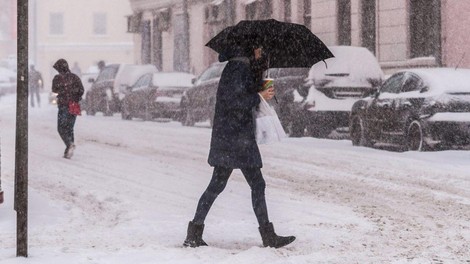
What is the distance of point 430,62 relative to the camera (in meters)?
24.0

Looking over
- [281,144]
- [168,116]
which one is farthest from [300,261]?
[168,116]

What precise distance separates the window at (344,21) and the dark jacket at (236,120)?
2091 cm

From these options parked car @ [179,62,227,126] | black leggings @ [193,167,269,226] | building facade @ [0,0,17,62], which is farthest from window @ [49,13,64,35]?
black leggings @ [193,167,269,226]

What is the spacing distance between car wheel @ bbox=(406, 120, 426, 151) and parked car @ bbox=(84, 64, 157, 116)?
15813 mm

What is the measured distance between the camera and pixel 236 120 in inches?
298

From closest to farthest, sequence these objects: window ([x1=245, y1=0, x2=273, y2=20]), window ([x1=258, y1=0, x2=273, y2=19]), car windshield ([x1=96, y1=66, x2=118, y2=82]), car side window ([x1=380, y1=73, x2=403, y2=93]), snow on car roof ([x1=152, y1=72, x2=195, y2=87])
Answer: car side window ([x1=380, y1=73, x2=403, y2=93]) < snow on car roof ([x1=152, y1=72, x2=195, y2=87]) < car windshield ([x1=96, y1=66, x2=118, y2=82]) < window ([x1=258, y1=0, x2=273, y2=19]) < window ([x1=245, y1=0, x2=273, y2=20])

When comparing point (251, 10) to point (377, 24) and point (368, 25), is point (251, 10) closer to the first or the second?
point (368, 25)

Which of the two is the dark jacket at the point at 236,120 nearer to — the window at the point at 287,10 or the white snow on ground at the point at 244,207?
the white snow on ground at the point at 244,207

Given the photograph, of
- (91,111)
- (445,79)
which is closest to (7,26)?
(91,111)

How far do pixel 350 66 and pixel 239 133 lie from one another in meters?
12.6

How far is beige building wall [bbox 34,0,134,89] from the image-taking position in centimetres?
7631

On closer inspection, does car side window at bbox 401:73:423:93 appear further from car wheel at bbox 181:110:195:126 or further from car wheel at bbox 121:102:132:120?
car wheel at bbox 121:102:132:120

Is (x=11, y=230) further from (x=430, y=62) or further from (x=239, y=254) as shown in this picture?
(x=430, y=62)

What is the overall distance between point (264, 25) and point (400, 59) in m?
18.1
